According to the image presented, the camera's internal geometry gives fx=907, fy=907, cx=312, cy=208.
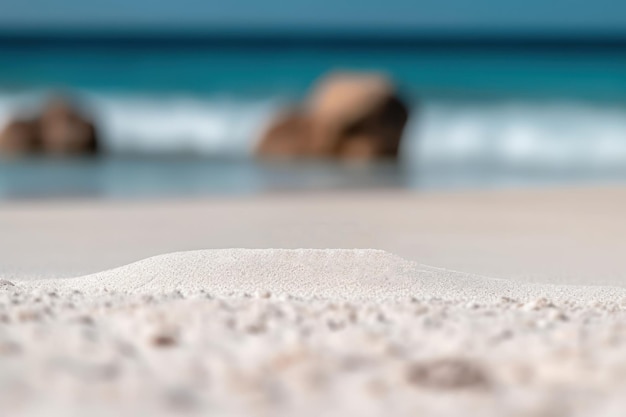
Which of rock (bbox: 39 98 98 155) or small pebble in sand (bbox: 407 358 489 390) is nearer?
small pebble in sand (bbox: 407 358 489 390)

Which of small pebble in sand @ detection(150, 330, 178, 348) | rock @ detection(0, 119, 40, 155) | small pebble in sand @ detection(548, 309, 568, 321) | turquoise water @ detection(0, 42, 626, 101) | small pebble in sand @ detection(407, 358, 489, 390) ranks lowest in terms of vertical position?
small pebble in sand @ detection(407, 358, 489, 390)

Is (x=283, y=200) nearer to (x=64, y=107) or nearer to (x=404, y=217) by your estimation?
(x=404, y=217)

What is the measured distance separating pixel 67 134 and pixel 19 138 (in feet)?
2.15

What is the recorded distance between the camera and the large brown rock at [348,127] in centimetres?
1286

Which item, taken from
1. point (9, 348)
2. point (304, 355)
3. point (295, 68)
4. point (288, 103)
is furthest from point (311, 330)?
point (295, 68)

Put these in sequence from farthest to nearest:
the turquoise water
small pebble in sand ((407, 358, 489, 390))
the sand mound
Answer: the turquoise water < the sand mound < small pebble in sand ((407, 358, 489, 390))

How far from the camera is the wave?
1359cm

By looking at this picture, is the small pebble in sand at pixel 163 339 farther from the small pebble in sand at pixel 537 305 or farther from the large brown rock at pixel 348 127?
the large brown rock at pixel 348 127

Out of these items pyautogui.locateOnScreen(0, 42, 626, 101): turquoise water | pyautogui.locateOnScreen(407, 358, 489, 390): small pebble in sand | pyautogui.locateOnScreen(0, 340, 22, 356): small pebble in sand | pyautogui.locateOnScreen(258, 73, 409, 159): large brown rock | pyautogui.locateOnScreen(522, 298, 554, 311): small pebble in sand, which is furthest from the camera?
pyautogui.locateOnScreen(0, 42, 626, 101): turquoise water

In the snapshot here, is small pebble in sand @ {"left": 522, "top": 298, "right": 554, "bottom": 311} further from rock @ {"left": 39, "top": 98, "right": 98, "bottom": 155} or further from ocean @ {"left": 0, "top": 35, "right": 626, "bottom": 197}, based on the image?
rock @ {"left": 39, "top": 98, "right": 98, "bottom": 155}

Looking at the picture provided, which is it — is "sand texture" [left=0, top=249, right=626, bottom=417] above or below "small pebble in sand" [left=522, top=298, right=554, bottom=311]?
below

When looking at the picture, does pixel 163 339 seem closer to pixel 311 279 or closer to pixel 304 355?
pixel 304 355

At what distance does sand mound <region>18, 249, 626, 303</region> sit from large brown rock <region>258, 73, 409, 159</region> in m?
8.86

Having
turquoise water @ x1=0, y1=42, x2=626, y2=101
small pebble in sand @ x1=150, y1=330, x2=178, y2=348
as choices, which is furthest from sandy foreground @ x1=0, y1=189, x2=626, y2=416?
turquoise water @ x1=0, y1=42, x2=626, y2=101
